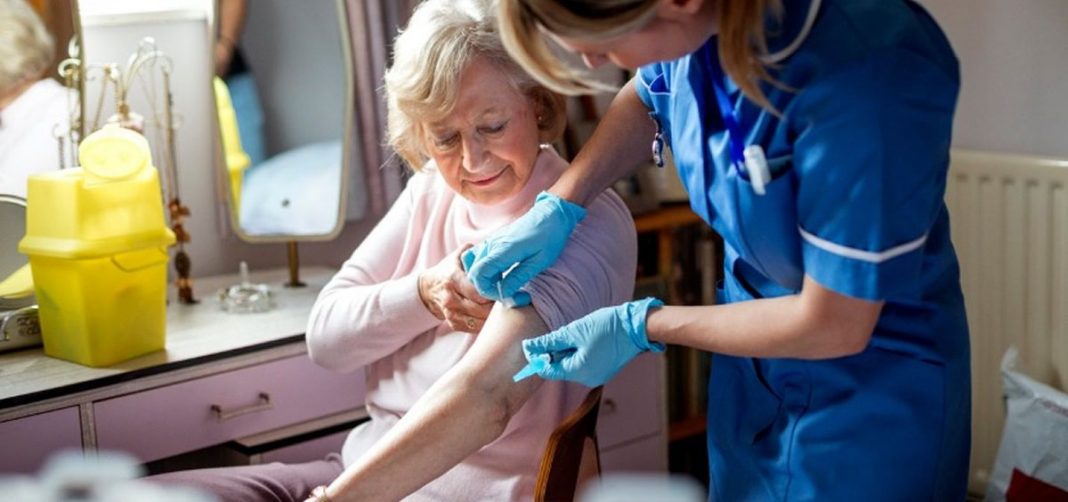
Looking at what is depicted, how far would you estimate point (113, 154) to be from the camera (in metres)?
2.21

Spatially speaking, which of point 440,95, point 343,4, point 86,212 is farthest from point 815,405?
point 343,4

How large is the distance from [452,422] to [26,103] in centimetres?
110

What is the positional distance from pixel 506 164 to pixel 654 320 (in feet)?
1.56

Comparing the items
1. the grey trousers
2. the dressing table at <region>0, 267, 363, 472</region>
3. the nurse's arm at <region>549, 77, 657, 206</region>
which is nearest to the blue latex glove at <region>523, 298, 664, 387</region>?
the nurse's arm at <region>549, 77, 657, 206</region>

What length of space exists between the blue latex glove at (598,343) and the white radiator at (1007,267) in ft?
4.31

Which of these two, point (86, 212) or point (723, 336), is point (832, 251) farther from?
point (86, 212)

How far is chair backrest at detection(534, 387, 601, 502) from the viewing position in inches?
67.1

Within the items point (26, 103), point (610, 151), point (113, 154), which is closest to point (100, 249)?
point (113, 154)

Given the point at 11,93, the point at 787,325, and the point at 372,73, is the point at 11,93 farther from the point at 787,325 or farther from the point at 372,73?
the point at 787,325

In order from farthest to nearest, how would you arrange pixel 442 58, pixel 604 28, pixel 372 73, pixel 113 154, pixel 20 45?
pixel 372 73
pixel 20 45
pixel 113 154
pixel 442 58
pixel 604 28

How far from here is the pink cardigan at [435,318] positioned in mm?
1888

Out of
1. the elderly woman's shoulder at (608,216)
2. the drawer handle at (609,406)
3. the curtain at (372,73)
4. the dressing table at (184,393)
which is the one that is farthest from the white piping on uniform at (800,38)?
the curtain at (372,73)

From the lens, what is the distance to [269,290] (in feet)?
8.53

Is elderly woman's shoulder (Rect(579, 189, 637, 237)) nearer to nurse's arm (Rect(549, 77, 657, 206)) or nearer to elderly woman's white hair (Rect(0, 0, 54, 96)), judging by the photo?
nurse's arm (Rect(549, 77, 657, 206))
